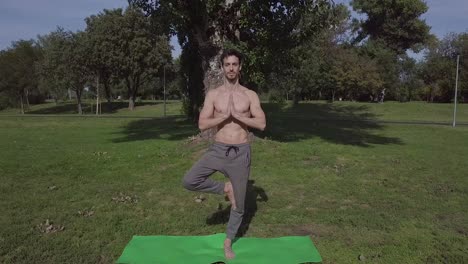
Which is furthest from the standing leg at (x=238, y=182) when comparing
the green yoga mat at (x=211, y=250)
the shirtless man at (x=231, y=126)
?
the green yoga mat at (x=211, y=250)

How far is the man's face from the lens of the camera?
4.91 metres

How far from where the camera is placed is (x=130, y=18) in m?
52.3

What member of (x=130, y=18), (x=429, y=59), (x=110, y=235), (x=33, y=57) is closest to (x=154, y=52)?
(x=130, y=18)

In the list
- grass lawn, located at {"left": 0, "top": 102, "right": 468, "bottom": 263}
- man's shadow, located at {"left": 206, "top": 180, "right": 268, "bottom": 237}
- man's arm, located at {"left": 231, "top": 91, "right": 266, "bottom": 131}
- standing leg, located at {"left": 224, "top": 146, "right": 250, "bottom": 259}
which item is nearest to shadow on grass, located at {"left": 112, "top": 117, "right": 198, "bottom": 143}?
grass lawn, located at {"left": 0, "top": 102, "right": 468, "bottom": 263}

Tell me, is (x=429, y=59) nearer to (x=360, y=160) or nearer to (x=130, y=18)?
(x=130, y=18)

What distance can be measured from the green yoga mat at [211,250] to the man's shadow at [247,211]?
0.49 metres

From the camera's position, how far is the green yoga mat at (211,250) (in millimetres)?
5105

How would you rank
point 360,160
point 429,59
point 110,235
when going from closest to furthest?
point 110,235
point 360,160
point 429,59

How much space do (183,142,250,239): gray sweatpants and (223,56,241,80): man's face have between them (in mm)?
750

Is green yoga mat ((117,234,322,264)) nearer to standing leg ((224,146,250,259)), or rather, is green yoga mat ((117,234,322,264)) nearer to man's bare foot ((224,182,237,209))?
standing leg ((224,146,250,259))

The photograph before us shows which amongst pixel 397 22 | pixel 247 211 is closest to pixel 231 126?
pixel 247 211

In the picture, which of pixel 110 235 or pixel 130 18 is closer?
A: pixel 110 235

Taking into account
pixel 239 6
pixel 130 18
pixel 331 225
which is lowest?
pixel 331 225

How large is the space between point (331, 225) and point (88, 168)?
19.2 ft
